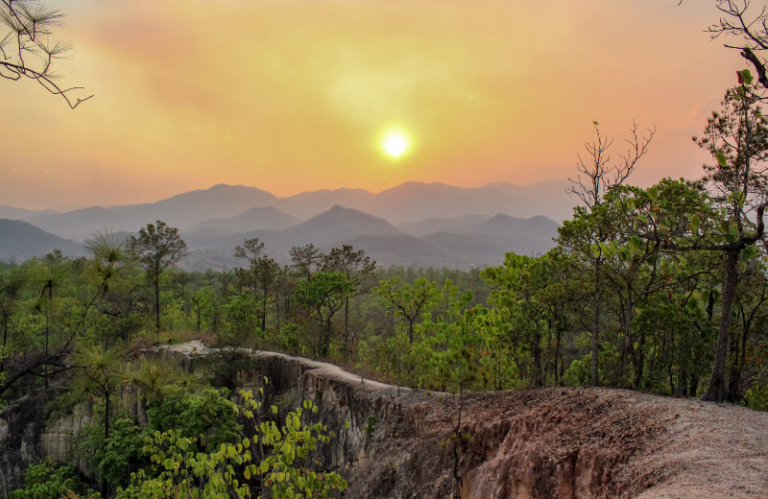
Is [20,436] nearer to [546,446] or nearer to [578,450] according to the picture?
[546,446]

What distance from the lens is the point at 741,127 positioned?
361 inches

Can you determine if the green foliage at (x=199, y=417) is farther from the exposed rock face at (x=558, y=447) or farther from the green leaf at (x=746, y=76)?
the green leaf at (x=746, y=76)

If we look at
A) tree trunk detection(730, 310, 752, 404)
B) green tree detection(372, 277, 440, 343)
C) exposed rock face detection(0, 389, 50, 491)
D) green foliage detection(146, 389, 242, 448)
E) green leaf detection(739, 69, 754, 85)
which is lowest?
exposed rock face detection(0, 389, 50, 491)

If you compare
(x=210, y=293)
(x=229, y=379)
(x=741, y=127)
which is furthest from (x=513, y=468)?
(x=210, y=293)

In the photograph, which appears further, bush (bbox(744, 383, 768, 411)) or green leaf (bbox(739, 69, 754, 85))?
bush (bbox(744, 383, 768, 411))

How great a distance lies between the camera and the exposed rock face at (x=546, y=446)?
5.88m

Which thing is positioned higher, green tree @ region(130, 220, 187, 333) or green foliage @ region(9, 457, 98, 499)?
green tree @ region(130, 220, 187, 333)

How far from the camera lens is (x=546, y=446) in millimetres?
8211

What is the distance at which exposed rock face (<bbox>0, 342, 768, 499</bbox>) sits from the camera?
5875 mm

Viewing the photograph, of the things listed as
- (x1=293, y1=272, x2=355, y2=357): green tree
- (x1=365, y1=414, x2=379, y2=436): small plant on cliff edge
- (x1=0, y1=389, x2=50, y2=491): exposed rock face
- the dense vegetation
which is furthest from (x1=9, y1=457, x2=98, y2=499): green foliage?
(x1=293, y1=272, x2=355, y2=357): green tree

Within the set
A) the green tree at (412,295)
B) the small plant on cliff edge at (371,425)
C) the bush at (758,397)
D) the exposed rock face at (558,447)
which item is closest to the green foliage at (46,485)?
the small plant on cliff edge at (371,425)

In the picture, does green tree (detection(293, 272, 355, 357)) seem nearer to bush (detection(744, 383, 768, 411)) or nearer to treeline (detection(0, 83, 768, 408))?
treeline (detection(0, 83, 768, 408))

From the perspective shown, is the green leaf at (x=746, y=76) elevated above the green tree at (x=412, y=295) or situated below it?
above

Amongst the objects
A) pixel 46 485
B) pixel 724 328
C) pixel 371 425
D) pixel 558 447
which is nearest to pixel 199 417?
pixel 371 425
